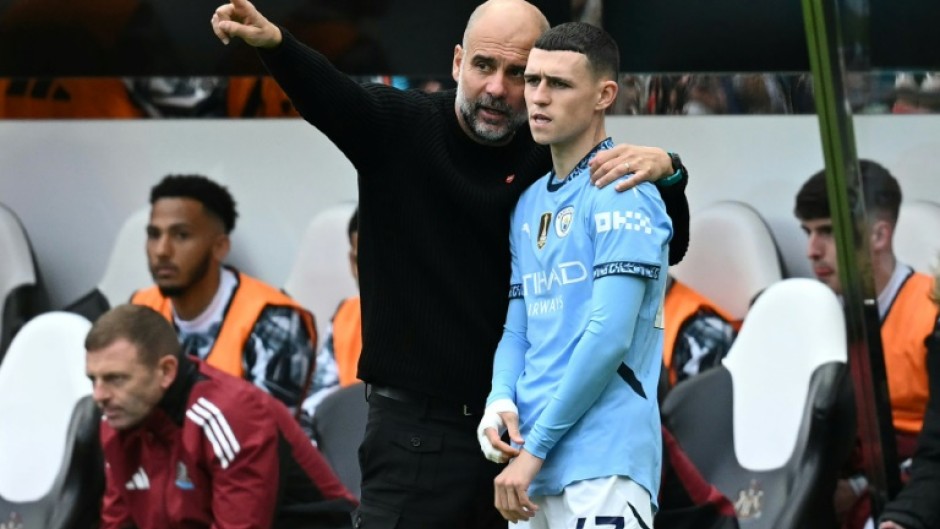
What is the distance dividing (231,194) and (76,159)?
0.56 m

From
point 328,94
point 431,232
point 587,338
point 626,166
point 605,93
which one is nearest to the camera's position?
point 587,338

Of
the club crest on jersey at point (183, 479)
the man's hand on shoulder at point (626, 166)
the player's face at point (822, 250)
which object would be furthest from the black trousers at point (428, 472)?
the player's face at point (822, 250)

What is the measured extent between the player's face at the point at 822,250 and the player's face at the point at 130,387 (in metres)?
1.99

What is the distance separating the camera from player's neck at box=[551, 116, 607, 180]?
320 cm

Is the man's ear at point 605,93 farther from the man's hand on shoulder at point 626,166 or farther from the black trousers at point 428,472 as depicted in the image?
the black trousers at point 428,472

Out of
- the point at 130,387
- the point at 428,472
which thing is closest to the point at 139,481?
the point at 130,387

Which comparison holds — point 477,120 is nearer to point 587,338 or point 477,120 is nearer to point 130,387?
point 587,338

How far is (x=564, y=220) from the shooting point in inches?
125

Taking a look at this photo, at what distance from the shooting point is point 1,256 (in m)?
6.09

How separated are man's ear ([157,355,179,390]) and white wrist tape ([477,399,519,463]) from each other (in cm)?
205

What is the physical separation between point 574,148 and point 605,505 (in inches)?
25.7

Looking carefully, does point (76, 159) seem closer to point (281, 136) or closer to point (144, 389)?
point (281, 136)

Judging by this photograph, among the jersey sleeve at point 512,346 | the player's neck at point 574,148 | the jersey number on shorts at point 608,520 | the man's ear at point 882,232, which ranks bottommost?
the jersey number on shorts at point 608,520

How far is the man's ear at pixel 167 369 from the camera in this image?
16.5 feet
